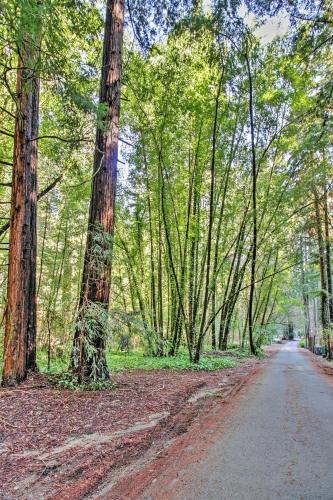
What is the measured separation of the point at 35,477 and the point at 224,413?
7.65 feet

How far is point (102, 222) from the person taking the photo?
461 cm

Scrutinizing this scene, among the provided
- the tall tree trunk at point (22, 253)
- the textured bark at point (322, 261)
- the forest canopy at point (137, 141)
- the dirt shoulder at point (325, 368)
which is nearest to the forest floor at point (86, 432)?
the tall tree trunk at point (22, 253)

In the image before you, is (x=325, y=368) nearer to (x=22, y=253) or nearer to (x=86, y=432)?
(x=86, y=432)

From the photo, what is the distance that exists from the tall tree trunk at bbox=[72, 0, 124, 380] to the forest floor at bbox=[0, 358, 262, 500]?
1.63ft

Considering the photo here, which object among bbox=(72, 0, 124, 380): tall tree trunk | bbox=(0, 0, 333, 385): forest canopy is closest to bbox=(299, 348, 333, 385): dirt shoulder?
bbox=(0, 0, 333, 385): forest canopy

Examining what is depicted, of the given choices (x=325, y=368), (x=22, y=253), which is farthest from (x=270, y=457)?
(x=325, y=368)

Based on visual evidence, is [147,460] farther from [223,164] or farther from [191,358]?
[223,164]

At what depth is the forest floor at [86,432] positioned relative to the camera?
2.07 meters

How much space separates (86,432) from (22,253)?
2506mm

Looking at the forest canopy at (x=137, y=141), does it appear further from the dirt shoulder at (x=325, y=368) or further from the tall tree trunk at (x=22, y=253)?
the dirt shoulder at (x=325, y=368)

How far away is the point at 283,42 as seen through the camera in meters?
6.01

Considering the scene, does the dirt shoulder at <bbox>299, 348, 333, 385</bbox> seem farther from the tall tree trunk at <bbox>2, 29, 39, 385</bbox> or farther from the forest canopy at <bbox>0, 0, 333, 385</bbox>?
the tall tree trunk at <bbox>2, 29, 39, 385</bbox>

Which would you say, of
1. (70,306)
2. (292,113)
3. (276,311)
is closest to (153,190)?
(292,113)

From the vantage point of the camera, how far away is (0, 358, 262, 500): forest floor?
2070 mm
